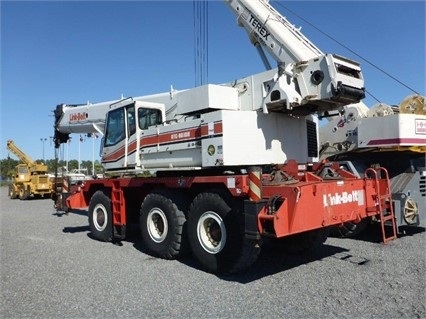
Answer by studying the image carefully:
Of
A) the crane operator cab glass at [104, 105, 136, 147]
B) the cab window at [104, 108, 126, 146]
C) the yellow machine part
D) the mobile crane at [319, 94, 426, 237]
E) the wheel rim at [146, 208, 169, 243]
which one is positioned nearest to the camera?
the wheel rim at [146, 208, 169, 243]

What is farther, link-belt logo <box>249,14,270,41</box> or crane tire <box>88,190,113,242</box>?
link-belt logo <box>249,14,270,41</box>

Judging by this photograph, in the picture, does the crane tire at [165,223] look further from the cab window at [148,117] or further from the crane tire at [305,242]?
the crane tire at [305,242]

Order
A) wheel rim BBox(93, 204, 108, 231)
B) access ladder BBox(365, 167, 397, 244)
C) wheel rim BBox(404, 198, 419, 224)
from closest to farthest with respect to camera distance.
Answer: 1. access ladder BBox(365, 167, 397, 244)
2. wheel rim BBox(404, 198, 419, 224)
3. wheel rim BBox(93, 204, 108, 231)

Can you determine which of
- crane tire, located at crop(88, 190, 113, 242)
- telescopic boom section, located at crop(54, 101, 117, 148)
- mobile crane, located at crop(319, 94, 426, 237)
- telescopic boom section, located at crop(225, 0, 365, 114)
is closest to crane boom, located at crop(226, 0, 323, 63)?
telescopic boom section, located at crop(225, 0, 365, 114)

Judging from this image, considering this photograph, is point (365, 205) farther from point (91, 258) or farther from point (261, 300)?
point (91, 258)

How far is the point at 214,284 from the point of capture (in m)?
5.79

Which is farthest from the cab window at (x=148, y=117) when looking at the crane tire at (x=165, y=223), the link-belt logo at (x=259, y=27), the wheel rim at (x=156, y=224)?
the link-belt logo at (x=259, y=27)

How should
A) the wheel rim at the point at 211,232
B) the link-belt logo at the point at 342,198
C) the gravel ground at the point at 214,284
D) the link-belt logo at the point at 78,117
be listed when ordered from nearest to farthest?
the gravel ground at the point at 214,284
the link-belt logo at the point at 342,198
the wheel rim at the point at 211,232
the link-belt logo at the point at 78,117

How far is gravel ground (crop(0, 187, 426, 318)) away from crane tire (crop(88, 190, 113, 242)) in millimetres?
908

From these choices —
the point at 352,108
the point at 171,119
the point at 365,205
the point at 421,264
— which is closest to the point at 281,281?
the point at 365,205

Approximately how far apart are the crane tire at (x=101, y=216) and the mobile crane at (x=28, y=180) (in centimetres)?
1811

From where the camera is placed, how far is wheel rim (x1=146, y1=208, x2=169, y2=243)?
7.64 metres

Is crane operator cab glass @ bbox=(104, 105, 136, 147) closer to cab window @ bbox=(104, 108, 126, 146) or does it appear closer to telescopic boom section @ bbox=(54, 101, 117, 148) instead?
cab window @ bbox=(104, 108, 126, 146)

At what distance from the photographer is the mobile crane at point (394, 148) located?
845cm
